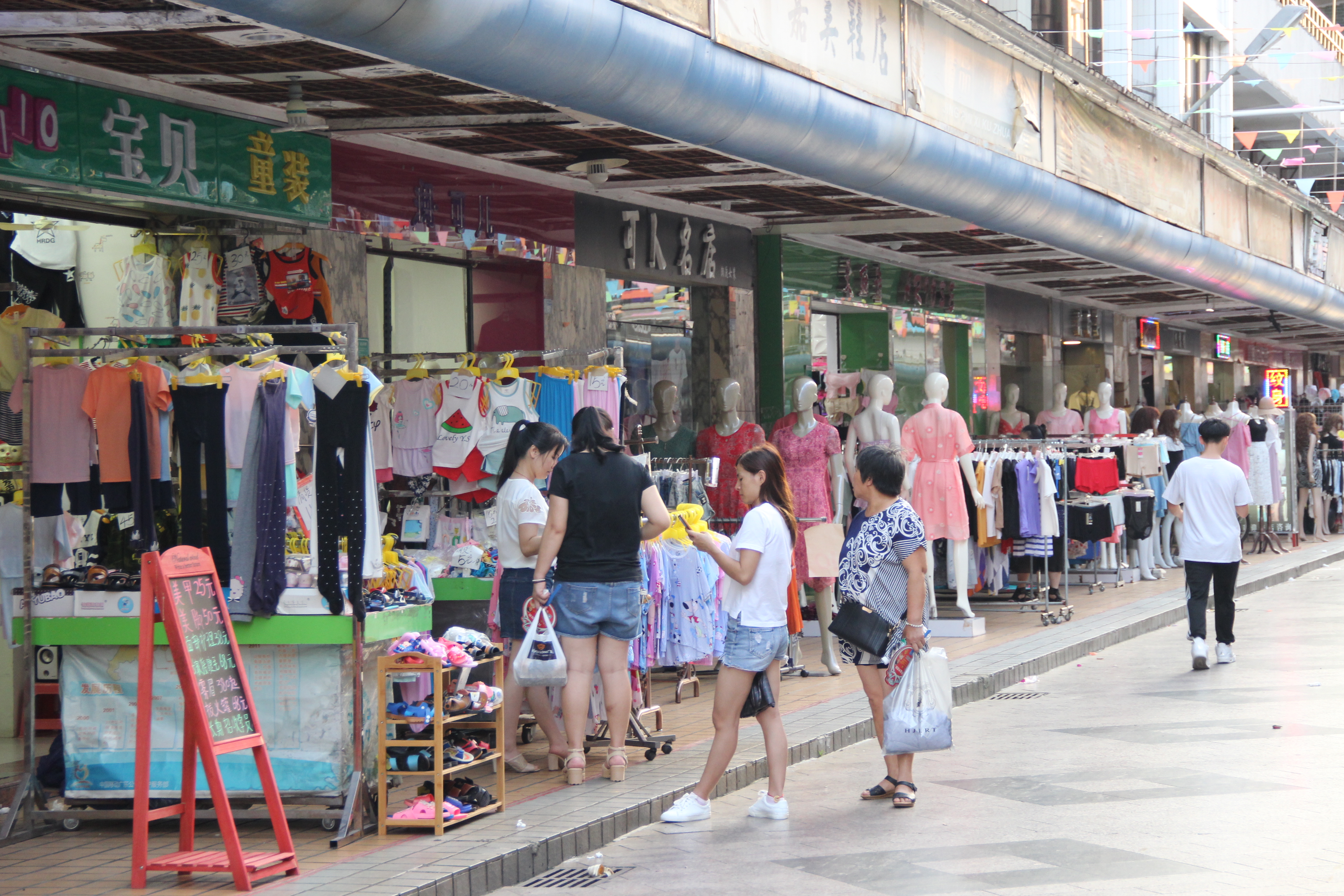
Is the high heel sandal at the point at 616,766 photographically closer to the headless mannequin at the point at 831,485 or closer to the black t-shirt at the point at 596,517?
the black t-shirt at the point at 596,517

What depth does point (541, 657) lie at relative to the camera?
6.88 m

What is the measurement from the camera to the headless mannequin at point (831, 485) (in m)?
10.7

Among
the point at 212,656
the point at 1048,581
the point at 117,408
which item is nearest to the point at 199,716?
the point at 212,656

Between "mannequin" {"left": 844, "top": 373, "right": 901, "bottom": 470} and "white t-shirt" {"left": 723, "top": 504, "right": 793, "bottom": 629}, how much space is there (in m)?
5.84

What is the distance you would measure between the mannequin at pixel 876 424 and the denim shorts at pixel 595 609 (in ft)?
18.5

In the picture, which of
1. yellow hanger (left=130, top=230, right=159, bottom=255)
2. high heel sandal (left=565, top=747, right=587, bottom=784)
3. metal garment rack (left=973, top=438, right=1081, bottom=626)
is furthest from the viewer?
metal garment rack (left=973, top=438, right=1081, bottom=626)

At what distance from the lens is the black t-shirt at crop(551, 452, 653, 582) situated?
7.02m

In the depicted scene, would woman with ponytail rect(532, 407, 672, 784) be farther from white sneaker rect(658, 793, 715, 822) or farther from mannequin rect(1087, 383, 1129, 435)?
mannequin rect(1087, 383, 1129, 435)

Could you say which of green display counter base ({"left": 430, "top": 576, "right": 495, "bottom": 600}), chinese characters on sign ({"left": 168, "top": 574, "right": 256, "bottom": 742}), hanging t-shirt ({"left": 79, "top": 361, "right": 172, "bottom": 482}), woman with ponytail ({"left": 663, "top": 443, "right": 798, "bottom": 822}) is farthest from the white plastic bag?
hanging t-shirt ({"left": 79, "top": 361, "right": 172, "bottom": 482})

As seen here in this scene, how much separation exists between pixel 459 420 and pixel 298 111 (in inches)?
79.8

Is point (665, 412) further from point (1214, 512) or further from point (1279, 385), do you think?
point (1279, 385)

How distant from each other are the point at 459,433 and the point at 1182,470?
18.1 ft

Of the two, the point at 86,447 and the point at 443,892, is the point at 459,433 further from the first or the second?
the point at 443,892

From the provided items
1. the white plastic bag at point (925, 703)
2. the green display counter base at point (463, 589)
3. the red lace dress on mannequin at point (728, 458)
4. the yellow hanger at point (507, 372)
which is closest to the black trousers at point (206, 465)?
the green display counter base at point (463, 589)
